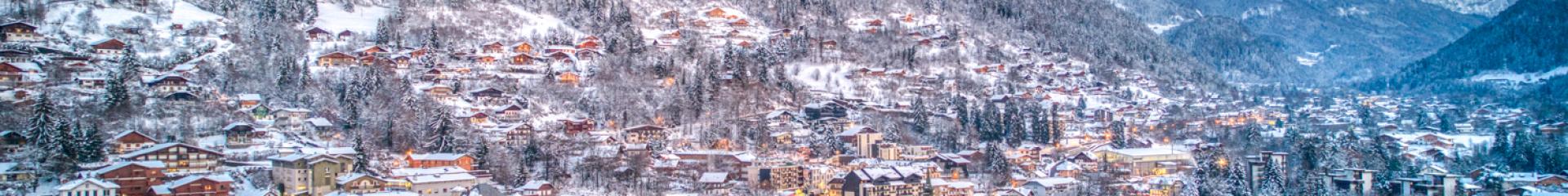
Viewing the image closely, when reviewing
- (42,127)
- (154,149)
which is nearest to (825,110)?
(154,149)

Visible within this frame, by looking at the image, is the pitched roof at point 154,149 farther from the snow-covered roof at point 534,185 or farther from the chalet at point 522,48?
the chalet at point 522,48

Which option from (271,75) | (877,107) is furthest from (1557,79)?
(271,75)

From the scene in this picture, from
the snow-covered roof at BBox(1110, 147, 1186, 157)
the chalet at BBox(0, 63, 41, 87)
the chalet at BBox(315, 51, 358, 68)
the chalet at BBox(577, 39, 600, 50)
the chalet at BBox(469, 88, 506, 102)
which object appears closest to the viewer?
the chalet at BBox(0, 63, 41, 87)

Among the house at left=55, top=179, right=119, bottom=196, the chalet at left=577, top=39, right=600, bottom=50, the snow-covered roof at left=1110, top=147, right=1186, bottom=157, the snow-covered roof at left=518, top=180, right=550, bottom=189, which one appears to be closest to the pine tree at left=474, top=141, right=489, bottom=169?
the snow-covered roof at left=518, top=180, right=550, bottom=189

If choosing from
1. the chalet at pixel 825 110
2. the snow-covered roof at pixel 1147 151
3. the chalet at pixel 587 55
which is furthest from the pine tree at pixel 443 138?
the snow-covered roof at pixel 1147 151

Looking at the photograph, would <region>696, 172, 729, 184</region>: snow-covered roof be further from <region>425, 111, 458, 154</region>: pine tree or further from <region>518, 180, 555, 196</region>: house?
<region>425, 111, 458, 154</region>: pine tree

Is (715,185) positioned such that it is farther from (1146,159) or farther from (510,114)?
(1146,159)

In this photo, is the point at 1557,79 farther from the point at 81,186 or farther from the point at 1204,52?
the point at 81,186
